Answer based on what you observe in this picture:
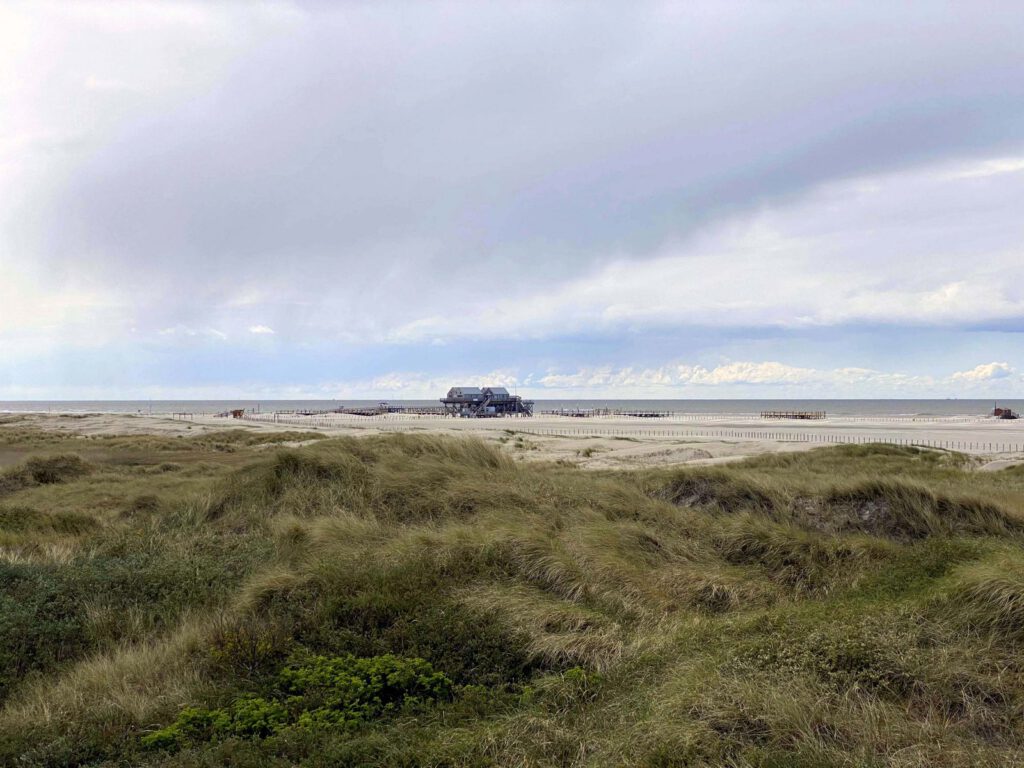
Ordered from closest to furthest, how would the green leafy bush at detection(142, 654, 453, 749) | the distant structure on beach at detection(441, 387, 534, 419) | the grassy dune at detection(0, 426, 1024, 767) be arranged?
the grassy dune at detection(0, 426, 1024, 767) < the green leafy bush at detection(142, 654, 453, 749) < the distant structure on beach at detection(441, 387, 534, 419)

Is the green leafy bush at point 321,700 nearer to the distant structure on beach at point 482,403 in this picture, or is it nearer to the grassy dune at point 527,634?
the grassy dune at point 527,634

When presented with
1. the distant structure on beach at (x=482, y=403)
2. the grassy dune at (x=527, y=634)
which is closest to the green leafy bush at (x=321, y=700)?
the grassy dune at (x=527, y=634)

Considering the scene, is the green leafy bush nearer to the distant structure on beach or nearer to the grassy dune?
the grassy dune

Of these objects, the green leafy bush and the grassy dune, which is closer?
the grassy dune

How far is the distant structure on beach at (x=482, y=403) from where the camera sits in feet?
359

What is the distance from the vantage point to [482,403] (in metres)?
110

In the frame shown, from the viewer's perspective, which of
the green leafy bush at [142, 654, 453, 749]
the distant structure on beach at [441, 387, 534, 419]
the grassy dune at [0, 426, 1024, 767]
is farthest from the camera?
the distant structure on beach at [441, 387, 534, 419]

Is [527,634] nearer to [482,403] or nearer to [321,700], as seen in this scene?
[321,700]

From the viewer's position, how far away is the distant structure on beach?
10956 cm

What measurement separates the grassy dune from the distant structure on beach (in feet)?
316

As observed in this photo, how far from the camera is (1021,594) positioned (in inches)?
247

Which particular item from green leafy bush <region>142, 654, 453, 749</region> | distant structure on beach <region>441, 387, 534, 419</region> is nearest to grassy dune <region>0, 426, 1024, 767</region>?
green leafy bush <region>142, 654, 453, 749</region>

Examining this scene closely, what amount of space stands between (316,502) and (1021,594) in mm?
11117

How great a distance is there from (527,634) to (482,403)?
10405cm
